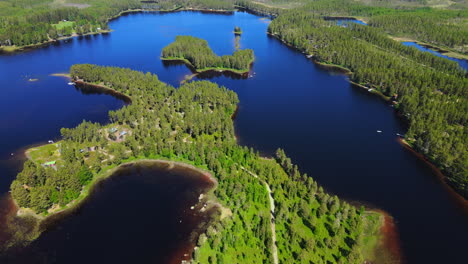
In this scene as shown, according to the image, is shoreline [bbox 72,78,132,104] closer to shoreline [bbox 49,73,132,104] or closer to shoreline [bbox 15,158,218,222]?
shoreline [bbox 49,73,132,104]

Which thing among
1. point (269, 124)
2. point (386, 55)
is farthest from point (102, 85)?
point (386, 55)

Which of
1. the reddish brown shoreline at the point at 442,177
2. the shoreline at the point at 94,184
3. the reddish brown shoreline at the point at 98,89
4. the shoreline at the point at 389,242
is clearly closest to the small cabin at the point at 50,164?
the shoreline at the point at 94,184

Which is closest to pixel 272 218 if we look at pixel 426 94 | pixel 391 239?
→ pixel 391 239

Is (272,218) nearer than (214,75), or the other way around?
(272,218)

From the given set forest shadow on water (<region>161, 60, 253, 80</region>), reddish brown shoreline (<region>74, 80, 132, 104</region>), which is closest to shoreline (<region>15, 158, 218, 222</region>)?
reddish brown shoreline (<region>74, 80, 132, 104</region>)

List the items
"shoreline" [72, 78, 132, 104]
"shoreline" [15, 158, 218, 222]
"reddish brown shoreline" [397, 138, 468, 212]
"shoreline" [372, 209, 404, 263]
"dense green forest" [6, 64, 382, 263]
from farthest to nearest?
"shoreline" [72, 78, 132, 104] → "reddish brown shoreline" [397, 138, 468, 212] → "shoreline" [15, 158, 218, 222] → "shoreline" [372, 209, 404, 263] → "dense green forest" [6, 64, 382, 263]

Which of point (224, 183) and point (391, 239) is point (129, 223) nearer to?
point (224, 183)
